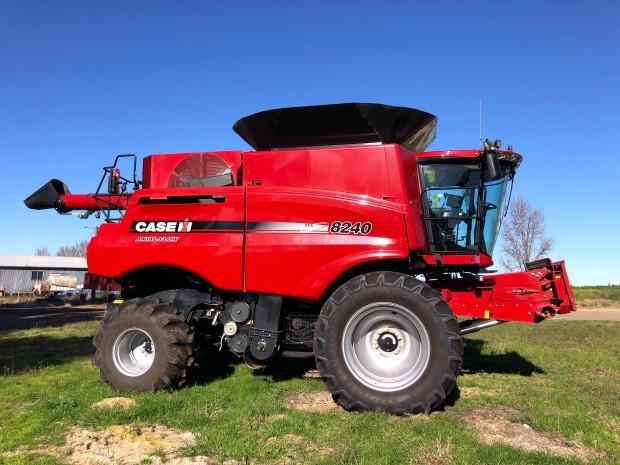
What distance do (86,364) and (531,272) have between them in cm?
703

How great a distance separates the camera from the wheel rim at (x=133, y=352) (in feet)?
21.1

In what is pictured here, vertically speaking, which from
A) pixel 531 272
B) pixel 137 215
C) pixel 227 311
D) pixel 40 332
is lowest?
pixel 40 332

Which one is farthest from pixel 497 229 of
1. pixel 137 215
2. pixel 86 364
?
pixel 86 364

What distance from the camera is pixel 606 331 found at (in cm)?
1452

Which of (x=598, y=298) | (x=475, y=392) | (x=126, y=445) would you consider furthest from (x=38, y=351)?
(x=598, y=298)

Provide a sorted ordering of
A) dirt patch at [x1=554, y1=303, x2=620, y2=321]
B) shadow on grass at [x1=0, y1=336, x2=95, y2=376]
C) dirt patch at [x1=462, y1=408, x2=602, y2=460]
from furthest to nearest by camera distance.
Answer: dirt patch at [x1=554, y1=303, x2=620, y2=321], shadow on grass at [x1=0, y1=336, x2=95, y2=376], dirt patch at [x1=462, y1=408, x2=602, y2=460]

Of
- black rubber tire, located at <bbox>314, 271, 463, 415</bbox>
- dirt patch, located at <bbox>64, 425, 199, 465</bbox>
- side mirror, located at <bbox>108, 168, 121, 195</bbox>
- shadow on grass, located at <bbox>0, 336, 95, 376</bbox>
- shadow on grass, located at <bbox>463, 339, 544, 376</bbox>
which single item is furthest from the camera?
shadow on grass, located at <bbox>0, 336, 95, 376</bbox>

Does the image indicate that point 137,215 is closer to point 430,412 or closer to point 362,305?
point 362,305

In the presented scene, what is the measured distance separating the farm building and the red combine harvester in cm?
5770

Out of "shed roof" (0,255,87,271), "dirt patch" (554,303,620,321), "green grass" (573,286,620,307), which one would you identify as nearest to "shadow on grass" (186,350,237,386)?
"dirt patch" (554,303,620,321)

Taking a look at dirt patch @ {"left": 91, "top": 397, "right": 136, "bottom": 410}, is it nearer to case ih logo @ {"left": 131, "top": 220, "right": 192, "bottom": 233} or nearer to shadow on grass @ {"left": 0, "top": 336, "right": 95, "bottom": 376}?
case ih logo @ {"left": 131, "top": 220, "right": 192, "bottom": 233}

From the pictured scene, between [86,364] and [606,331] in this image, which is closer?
[86,364]

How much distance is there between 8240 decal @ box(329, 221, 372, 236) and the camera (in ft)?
19.2

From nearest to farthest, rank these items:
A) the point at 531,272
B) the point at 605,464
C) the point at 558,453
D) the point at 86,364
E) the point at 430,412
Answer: the point at 605,464
the point at 558,453
the point at 430,412
the point at 531,272
the point at 86,364
